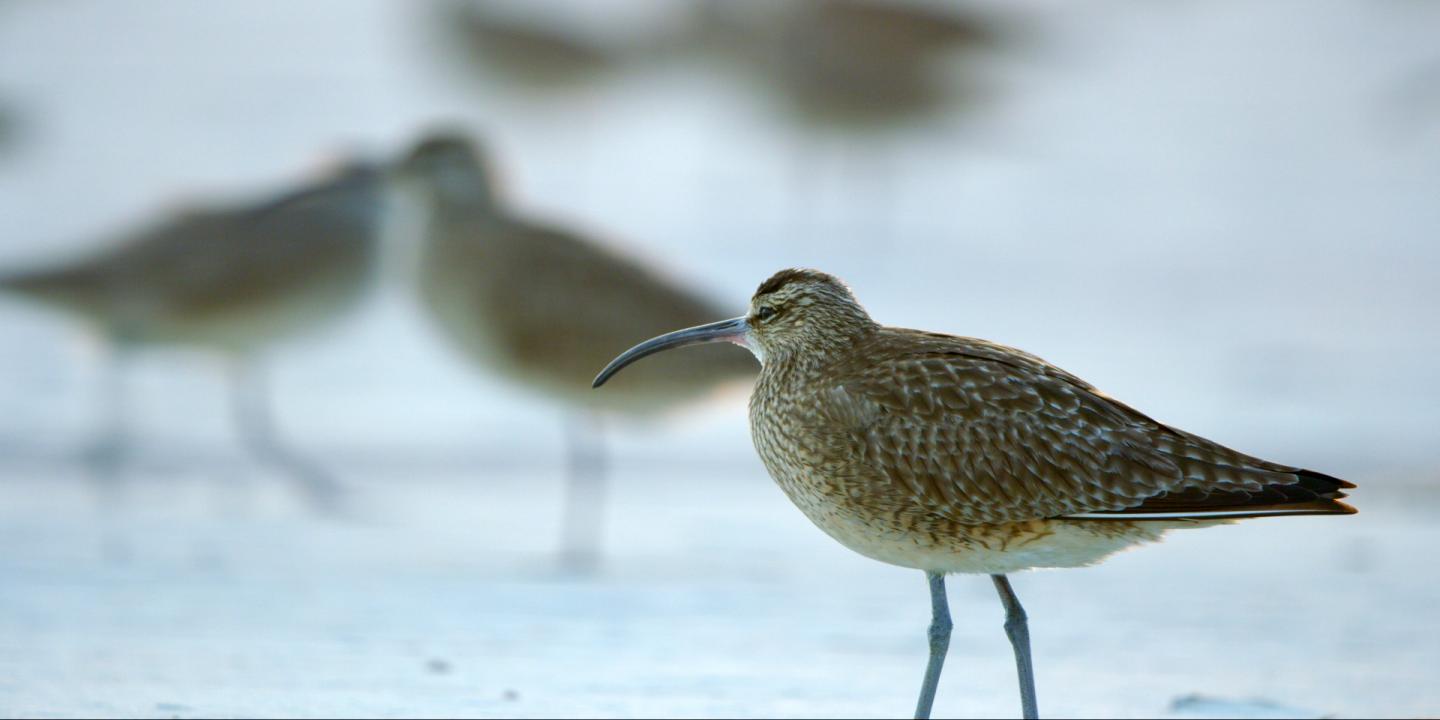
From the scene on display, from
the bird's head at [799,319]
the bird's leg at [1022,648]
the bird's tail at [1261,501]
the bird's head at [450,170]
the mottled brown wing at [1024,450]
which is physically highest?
the bird's head at [450,170]

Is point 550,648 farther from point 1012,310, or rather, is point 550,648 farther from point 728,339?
point 1012,310

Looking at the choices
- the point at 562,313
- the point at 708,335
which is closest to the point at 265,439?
the point at 562,313

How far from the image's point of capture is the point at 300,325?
7.82m

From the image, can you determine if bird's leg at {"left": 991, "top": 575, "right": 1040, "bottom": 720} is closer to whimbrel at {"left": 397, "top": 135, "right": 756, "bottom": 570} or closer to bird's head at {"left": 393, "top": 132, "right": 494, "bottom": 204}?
whimbrel at {"left": 397, "top": 135, "right": 756, "bottom": 570}

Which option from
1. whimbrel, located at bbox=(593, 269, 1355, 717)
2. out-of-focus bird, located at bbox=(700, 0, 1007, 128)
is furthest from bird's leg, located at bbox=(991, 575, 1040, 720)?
out-of-focus bird, located at bbox=(700, 0, 1007, 128)

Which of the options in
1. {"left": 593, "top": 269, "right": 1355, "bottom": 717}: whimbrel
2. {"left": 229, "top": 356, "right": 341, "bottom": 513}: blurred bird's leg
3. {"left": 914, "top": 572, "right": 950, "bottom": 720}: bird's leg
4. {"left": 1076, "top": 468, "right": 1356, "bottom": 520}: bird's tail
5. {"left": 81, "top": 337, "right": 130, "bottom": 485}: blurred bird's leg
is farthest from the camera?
{"left": 81, "top": 337, "right": 130, "bottom": 485}: blurred bird's leg

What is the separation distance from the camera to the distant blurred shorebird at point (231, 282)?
25.3ft

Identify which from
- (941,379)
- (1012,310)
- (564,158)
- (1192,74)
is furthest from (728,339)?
(1192,74)

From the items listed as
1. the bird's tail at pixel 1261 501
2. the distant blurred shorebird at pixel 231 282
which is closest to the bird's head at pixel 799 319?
the bird's tail at pixel 1261 501

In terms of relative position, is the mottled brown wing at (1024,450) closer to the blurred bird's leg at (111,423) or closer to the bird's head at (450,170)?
the bird's head at (450,170)

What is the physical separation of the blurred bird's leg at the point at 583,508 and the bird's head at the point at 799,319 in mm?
1900

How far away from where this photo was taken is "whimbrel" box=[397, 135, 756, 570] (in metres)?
6.51

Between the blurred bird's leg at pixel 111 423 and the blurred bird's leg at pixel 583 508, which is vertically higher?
the blurred bird's leg at pixel 111 423

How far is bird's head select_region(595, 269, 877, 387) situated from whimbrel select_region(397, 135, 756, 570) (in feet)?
6.31
